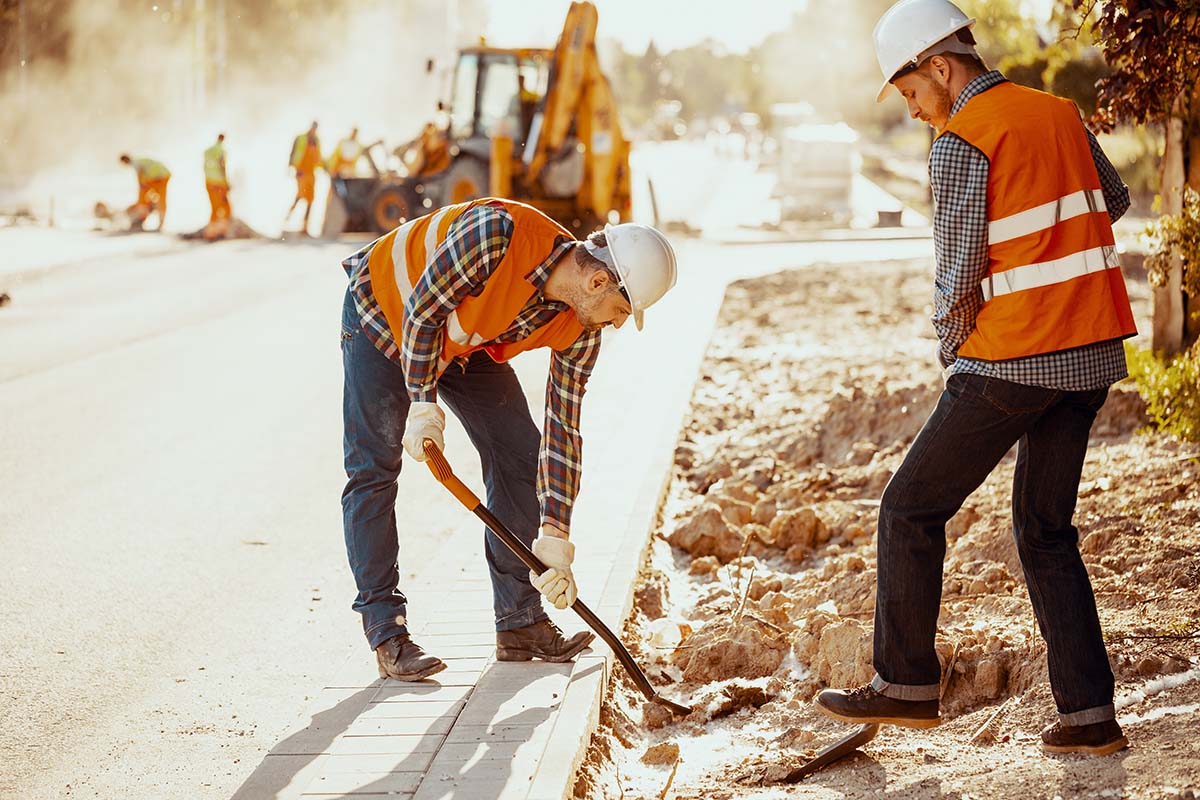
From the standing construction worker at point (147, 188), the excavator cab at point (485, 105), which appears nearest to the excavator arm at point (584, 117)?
the excavator cab at point (485, 105)

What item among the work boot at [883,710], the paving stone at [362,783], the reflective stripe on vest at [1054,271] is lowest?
the paving stone at [362,783]

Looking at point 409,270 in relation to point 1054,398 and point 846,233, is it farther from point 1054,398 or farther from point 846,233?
point 846,233

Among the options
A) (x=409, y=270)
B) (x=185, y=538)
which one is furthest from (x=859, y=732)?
(x=185, y=538)

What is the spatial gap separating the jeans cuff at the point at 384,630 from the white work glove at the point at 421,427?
68 cm

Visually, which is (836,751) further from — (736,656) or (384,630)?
(384,630)

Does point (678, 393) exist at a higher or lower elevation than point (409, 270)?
lower

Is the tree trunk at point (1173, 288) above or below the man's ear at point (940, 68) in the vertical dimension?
below

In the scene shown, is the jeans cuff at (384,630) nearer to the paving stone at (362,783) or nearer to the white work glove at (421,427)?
the white work glove at (421,427)

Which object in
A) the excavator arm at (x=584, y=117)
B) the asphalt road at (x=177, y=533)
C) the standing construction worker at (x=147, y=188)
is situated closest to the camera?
the asphalt road at (x=177, y=533)

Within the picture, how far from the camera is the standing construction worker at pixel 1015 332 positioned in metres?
3.88

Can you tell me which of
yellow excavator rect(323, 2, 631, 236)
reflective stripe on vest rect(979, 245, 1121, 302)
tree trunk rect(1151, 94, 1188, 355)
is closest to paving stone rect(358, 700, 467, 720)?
reflective stripe on vest rect(979, 245, 1121, 302)

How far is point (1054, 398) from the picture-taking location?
3.94 metres

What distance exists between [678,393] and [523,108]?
14.0 metres

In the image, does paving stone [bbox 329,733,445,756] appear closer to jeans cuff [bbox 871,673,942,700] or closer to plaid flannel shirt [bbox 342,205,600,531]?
plaid flannel shirt [bbox 342,205,600,531]
